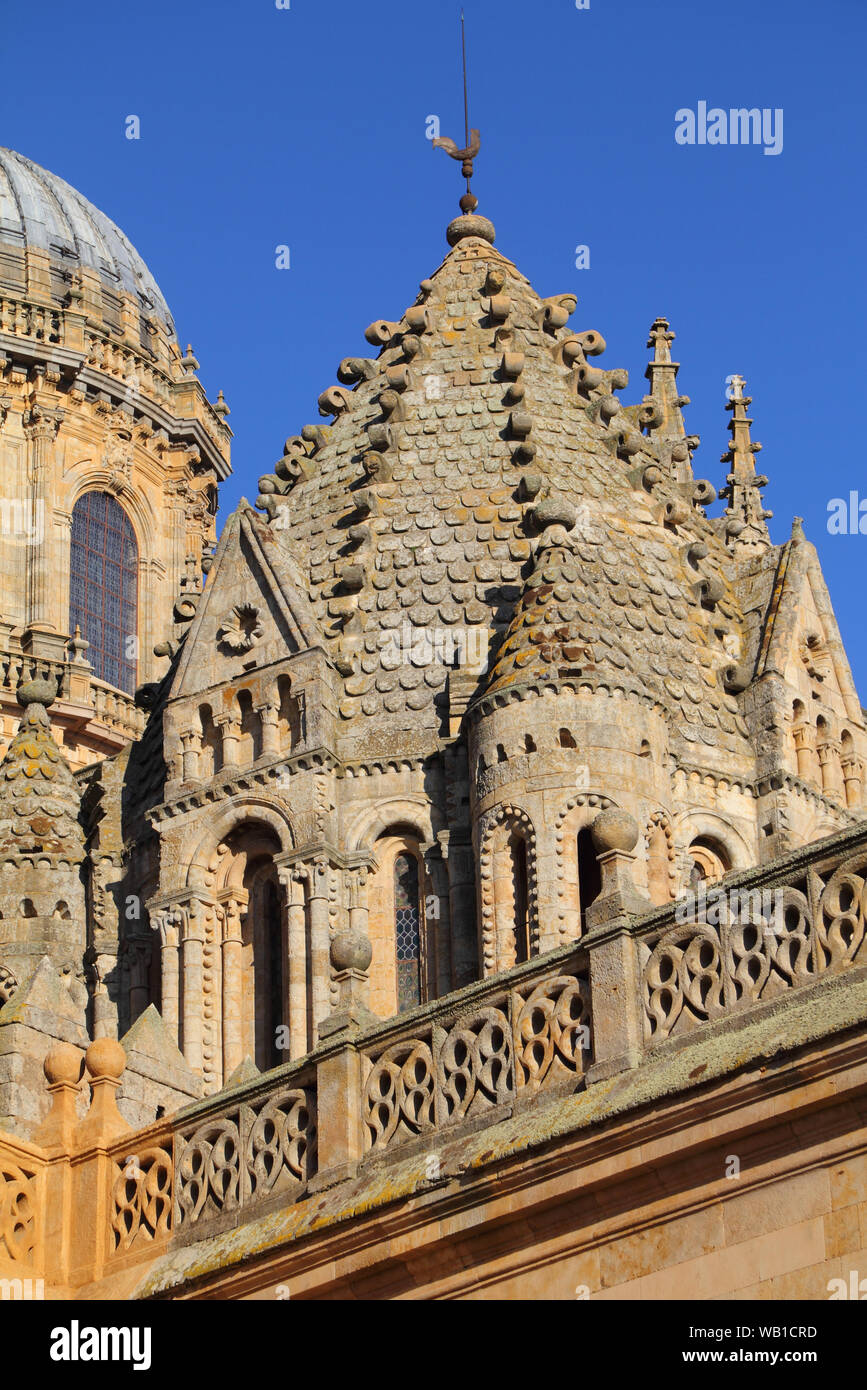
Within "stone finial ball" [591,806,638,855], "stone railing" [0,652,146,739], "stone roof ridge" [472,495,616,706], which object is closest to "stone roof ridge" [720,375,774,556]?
"stone roof ridge" [472,495,616,706]

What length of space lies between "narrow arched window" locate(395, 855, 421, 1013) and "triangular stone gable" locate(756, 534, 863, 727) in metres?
4.75

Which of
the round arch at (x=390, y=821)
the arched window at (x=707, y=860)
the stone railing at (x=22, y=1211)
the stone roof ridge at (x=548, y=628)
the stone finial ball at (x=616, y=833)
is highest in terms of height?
the stone roof ridge at (x=548, y=628)

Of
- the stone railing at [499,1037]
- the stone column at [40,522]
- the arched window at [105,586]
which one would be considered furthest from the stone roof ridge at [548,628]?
the arched window at [105,586]

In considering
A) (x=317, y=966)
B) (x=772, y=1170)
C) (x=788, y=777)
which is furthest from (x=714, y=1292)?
(x=788, y=777)

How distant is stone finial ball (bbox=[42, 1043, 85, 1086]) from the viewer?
73.3 feet

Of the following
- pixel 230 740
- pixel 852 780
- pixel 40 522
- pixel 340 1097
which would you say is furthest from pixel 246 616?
pixel 40 522

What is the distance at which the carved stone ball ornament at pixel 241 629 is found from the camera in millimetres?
35344

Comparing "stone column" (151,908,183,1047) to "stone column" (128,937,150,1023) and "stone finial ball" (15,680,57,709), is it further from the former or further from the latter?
"stone finial ball" (15,680,57,709)

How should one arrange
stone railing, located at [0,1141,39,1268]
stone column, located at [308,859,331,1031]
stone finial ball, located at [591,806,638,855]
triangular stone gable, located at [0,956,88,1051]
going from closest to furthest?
1. stone finial ball, located at [591,806,638,855]
2. stone railing, located at [0,1141,39,1268]
3. triangular stone gable, located at [0,956,88,1051]
4. stone column, located at [308,859,331,1031]

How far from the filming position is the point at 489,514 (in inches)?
1416

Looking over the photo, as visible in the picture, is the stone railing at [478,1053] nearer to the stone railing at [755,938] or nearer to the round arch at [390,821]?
the stone railing at [755,938]

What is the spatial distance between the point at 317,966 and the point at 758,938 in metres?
15.0

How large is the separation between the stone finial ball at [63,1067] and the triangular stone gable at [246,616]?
12520 millimetres
